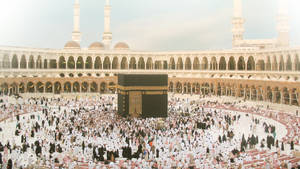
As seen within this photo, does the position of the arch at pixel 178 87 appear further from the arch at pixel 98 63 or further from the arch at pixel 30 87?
the arch at pixel 30 87

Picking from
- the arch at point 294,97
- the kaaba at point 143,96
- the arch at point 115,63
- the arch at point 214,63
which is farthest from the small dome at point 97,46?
the arch at point 294,97

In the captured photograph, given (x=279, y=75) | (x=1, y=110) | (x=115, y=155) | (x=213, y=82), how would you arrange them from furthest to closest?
(x=213, y=82) < (x=279, y=75) < (x=1, y=110) < (x=115, y=155)

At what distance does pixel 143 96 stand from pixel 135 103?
754mm

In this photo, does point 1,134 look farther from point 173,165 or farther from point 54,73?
point 54,73

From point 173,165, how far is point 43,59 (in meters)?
31.2

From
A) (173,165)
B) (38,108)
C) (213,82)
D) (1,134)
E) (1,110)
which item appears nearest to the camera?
(173,165)

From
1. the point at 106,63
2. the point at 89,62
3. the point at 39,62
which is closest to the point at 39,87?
the point at 39,62

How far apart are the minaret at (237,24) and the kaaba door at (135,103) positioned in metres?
29.4

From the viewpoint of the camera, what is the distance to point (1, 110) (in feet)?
72.5

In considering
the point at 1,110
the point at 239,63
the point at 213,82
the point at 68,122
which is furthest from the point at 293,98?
the point at 1,110

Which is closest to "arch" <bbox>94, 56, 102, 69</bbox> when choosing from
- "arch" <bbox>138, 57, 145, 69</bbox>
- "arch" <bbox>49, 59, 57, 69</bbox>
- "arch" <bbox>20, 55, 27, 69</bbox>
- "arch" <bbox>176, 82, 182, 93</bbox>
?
"arch" <bbox>138, 57, 145, 69</bbox>

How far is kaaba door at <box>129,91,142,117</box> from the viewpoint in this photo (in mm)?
21719

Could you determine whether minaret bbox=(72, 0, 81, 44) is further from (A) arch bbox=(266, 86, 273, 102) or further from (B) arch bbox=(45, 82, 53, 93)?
(A) arch bbox=(266, 86, 273, 102)

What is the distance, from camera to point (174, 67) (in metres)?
44.5
